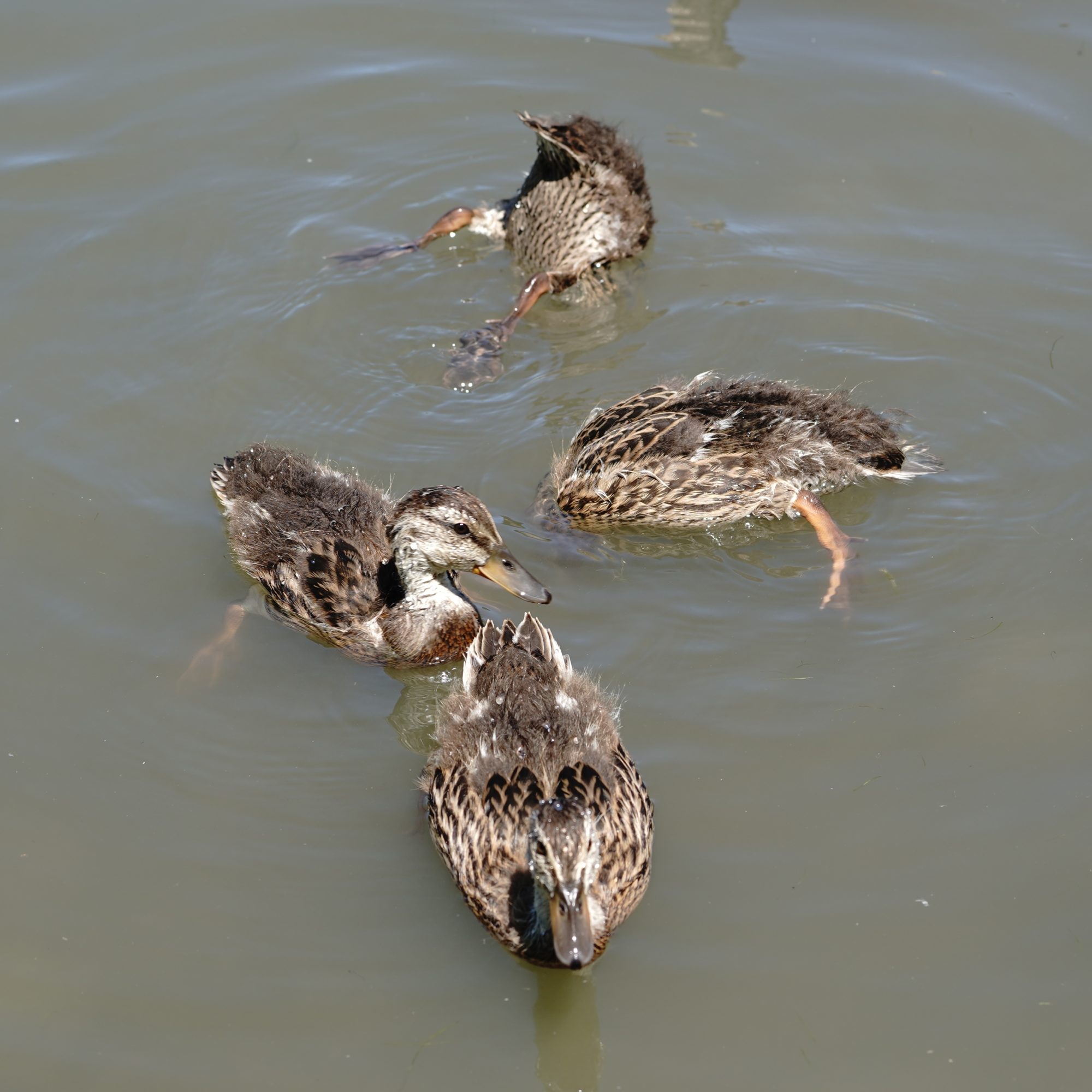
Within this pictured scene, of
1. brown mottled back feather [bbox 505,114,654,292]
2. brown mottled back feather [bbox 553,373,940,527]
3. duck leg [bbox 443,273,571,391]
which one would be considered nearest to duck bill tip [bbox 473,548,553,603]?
brown mottled back feather [bbox 553,373,940,527]

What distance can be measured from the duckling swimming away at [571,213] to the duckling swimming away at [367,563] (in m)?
1.92

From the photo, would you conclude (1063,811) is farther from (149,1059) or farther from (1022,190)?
(1022,190)

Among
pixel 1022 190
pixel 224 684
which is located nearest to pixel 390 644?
pixel 224 684

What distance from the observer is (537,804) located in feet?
14.6

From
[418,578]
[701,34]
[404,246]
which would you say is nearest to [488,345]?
[404,246]

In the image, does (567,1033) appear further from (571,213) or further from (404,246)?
(404,246)

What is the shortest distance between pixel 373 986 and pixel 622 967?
2.73ft

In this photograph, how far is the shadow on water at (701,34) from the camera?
366 inches

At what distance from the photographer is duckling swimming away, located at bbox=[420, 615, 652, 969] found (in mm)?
4109

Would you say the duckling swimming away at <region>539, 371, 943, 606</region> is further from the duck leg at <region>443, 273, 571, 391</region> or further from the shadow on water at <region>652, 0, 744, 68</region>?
the shadow on water at <region>652, 0, 744, 68</region>

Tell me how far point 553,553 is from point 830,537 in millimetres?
1259

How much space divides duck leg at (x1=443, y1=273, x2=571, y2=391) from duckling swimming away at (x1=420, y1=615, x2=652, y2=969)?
2.31m

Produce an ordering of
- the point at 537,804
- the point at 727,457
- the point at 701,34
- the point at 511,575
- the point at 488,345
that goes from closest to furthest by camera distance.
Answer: the point at 537,804 → the point at 511,575 → the point at 727,457 → the point at 488,345 → the point at 701,34

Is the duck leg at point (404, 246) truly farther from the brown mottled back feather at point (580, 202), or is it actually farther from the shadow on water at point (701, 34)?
the shadow on water at point (701, 34)
